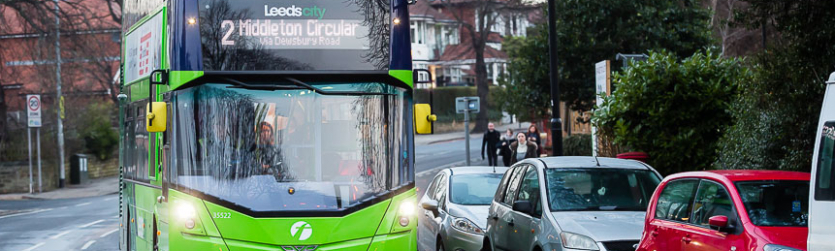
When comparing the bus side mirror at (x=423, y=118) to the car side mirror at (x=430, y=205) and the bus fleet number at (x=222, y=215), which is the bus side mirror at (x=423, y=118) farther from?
the car side mirror at (x=430, y=205)

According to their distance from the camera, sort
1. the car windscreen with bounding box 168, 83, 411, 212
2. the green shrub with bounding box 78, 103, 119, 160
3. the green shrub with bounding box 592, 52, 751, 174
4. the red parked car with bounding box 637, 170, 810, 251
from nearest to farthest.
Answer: the red parked car with bounding box 637, 170, 810, 251
the car windscreen with bounding box 168, 83, 411, 212
the green shrub with bounding box 592, 52, 751, 174
the green shrub with bounding box 78, 103, 119, 160

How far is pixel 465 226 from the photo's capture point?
1332 cm

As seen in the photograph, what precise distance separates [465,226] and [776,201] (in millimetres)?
5744

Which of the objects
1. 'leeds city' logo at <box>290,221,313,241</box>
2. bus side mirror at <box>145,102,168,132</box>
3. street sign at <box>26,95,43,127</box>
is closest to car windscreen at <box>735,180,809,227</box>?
'leeds city' logo at <box>290,221,313,241</box>

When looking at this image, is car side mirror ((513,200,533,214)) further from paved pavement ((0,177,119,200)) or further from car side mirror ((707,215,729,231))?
paved pavement ((0,177,119,200))

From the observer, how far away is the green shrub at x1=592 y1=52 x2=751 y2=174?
16.0 metres

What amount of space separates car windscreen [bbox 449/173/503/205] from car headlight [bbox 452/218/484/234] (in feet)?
2.25

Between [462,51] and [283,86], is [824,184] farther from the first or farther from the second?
A: [462,51]

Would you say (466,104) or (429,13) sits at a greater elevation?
(429,13)

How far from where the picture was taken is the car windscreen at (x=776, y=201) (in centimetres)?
777

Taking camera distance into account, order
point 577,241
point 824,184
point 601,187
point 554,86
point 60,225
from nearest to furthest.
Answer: point 824,184, point 577,241, point 601,187, point 554,86, point 60,225

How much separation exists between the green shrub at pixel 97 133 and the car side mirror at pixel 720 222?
4164cm

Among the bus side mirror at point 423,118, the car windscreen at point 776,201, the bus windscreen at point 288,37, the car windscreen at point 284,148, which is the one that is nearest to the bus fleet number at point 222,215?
the car windscreen at point 284,148

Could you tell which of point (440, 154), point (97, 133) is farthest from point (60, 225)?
point (440, 154)
